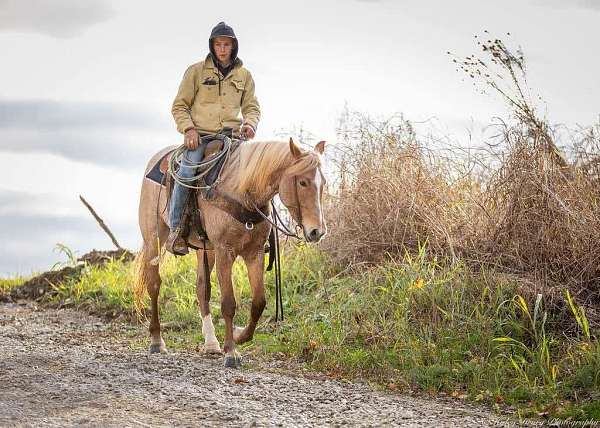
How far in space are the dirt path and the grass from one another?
1.60 ft

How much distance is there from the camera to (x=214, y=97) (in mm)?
9094

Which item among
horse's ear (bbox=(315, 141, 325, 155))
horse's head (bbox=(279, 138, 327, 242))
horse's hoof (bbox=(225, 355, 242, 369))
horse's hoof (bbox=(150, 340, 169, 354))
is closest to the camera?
horse's head (bbox=(279, 138, 327, 242))

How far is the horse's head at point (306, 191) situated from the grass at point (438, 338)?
162 cm

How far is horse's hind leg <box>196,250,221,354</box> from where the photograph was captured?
9172mm

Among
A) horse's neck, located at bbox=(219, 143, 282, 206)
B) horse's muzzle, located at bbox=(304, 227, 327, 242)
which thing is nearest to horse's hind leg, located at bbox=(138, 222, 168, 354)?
horse's neck, located at bbox=(219, 143, 282, 206)

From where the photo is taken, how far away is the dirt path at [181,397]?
639 cm

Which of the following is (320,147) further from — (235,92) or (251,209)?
(235,92)

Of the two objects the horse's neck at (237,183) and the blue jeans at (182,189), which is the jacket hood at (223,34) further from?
the horse's neck at (237,183)

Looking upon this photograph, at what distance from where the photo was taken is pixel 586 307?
27.6 feet

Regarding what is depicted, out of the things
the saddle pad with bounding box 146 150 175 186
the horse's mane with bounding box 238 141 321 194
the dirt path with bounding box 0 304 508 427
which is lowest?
the dirt path with bounding box 0 304 508 427

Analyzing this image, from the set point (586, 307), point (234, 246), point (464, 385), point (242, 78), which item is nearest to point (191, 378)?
point (234, 246)

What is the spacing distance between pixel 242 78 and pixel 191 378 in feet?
10.8

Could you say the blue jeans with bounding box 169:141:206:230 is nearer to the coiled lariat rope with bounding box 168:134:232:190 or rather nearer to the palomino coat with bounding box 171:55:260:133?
the coiled lariat rope with bounding box 168:134:232:190

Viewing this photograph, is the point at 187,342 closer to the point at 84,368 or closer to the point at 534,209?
the point at 84,368
